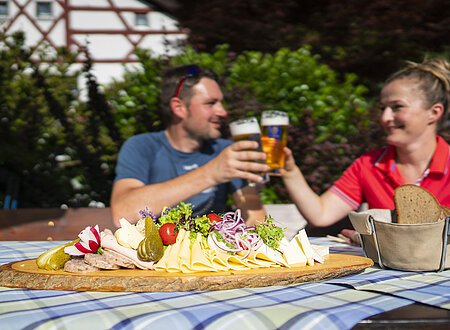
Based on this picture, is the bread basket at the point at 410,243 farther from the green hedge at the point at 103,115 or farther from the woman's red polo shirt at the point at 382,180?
the green hedge at the point at 103,115

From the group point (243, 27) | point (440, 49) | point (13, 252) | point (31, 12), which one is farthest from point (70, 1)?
point (13, 252)

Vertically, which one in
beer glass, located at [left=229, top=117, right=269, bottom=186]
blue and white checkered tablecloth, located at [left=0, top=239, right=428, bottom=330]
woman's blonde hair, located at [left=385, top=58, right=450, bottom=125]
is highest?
woman's blonde hair, located at [left=385, top=58, right=450, bottom=125]

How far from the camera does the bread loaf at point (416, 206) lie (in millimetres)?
1790

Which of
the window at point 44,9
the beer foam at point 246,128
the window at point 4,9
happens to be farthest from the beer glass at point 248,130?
the window at point 4,9

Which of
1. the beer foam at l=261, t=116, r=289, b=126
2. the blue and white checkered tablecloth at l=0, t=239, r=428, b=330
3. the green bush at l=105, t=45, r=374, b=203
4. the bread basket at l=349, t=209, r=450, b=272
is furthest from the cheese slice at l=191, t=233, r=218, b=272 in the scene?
the green bush at l=105, t=45, r=374, b=203

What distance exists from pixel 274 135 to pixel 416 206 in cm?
108

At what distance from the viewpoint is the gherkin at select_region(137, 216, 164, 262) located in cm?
151

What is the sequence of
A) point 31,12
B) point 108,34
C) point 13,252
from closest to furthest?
point 13,252 < point 108,34 < point 31,12

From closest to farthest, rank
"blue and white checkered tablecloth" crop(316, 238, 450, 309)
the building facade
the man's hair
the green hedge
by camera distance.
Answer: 1. "blue and white checkered tablecloth" crop(316, 238, 450, 309)
2. the man's hair
3. the green hedge
4. the building facade

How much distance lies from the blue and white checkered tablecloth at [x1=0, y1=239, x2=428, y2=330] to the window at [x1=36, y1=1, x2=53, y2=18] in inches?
540

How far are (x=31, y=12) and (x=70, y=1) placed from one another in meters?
1.01

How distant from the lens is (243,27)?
7.88 metres

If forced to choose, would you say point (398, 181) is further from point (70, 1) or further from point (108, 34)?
Answer: point (70, 1)

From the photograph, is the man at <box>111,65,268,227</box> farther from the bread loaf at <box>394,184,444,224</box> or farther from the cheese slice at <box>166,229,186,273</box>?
the cheese slice at <box>166,229,186,273</box>
